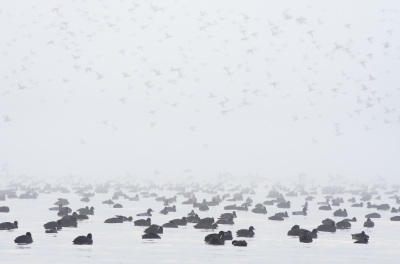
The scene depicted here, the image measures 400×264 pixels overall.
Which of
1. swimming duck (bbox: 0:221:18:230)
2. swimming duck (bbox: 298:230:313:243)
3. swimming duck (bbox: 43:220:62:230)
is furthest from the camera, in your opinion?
swimming duck (bbox: 43:220:62:230)

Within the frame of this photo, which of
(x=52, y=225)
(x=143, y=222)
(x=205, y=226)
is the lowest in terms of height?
(x=52, y=225)

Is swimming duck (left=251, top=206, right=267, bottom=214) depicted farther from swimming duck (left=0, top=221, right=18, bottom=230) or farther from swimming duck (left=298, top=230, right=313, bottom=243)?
swimming duck (left=0, top=221, right=18, bottom=230)

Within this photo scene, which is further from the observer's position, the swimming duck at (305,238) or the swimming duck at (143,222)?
the swimming duck at (143,222)

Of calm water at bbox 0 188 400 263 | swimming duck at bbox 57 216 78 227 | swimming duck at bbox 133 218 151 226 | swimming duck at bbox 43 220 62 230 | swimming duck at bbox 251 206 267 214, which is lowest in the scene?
calm water at bbox 0 188 400 263

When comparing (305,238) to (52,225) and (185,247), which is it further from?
(52,225)

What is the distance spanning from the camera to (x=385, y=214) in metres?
49.0

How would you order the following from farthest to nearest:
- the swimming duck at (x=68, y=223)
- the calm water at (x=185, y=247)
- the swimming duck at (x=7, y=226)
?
the swimming duck at (x=68, y=223)
the swimming duck at (x=7, y=226)
the calm water at (x=185, y=247)

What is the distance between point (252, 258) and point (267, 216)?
66.9 feet

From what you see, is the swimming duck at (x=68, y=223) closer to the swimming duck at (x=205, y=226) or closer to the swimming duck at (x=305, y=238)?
the swimming duck at (x=205, y=226)

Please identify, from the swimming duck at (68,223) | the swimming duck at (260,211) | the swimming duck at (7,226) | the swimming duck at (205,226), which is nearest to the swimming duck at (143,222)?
the swimming duck at (205,226)

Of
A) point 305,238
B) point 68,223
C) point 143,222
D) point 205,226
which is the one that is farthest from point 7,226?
point 305,238

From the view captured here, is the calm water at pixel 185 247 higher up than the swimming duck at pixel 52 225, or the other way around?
the swimming duck at pixel 52 225

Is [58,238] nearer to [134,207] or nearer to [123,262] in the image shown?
[123,262]

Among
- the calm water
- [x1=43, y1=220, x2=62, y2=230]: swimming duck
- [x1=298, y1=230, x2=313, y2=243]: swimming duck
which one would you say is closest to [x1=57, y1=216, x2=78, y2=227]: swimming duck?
the calm water
